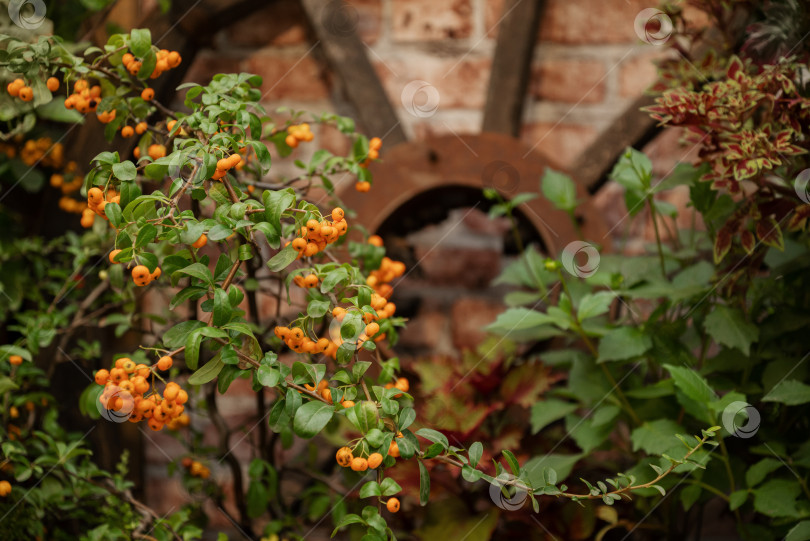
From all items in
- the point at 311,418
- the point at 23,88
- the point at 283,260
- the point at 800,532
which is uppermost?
the point at 23,88

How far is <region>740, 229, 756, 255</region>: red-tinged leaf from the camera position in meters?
0.68

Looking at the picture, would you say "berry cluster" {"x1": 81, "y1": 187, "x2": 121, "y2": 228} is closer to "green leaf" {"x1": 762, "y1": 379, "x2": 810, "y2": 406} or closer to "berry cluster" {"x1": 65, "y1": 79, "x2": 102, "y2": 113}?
"berry cluster" {"x1": 65, "y1": 79, "x2": 102, "y2": 113}

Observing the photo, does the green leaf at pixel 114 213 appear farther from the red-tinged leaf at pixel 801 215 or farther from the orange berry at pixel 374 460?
the red-tinged leaf at pixel 801 215

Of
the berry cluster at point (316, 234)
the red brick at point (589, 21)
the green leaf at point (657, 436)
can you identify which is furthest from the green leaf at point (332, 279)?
the red brick at point (589, 21)

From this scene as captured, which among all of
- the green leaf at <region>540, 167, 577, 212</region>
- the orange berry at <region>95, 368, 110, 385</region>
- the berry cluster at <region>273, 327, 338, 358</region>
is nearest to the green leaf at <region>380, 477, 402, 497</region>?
the berry cluster at <region>273, 327, 338, 358</region>

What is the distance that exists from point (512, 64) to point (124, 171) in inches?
25.5

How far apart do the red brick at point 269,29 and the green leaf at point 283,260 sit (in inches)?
25.7

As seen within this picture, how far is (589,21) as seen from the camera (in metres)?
1.06

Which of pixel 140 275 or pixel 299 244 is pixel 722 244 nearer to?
pixel 299 244

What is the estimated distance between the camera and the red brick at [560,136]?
107cm

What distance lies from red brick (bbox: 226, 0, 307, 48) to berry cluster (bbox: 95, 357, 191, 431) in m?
0.72

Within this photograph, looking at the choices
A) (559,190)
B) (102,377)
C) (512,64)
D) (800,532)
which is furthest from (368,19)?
(800,532)

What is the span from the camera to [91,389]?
721 mm

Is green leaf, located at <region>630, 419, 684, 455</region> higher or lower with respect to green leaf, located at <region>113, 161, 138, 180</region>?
lower
